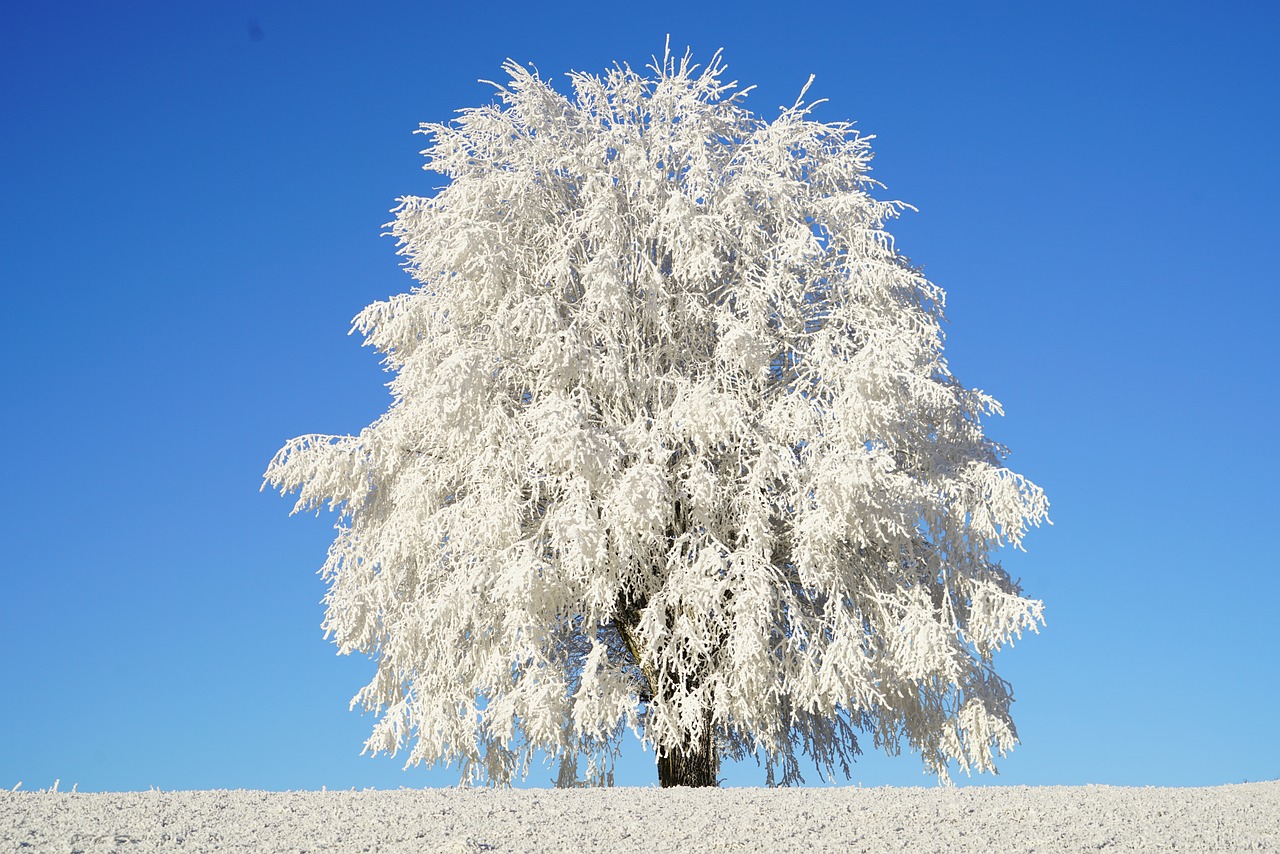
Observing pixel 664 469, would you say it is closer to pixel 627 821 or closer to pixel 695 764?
pixel 695 764

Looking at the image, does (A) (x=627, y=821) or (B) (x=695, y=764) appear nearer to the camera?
(A) (x=627, y=821)

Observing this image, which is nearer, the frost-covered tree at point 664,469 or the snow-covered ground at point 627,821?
the snow-covered ground at point 627,821

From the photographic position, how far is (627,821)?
27.9 ft

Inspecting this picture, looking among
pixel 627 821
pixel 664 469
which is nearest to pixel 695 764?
pixel 664 469

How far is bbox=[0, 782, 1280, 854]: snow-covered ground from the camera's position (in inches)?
305

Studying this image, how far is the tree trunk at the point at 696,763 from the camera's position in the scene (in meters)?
13.6

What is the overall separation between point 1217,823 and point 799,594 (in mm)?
6251

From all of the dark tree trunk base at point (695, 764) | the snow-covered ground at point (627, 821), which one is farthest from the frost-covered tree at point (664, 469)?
the snow-covered ground at point (627, 821)

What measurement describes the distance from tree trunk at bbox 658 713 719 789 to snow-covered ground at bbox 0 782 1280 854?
3444 mm

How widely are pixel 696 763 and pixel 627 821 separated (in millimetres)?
5314

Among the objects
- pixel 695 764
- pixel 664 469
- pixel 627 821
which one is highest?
pixel 664 469

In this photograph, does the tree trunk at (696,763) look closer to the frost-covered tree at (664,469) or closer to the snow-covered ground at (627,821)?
the frost-covered tree at (664,469)

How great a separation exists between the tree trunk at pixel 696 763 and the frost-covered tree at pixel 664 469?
0.14 ft

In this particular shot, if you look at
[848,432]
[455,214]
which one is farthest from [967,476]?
[455,214]
